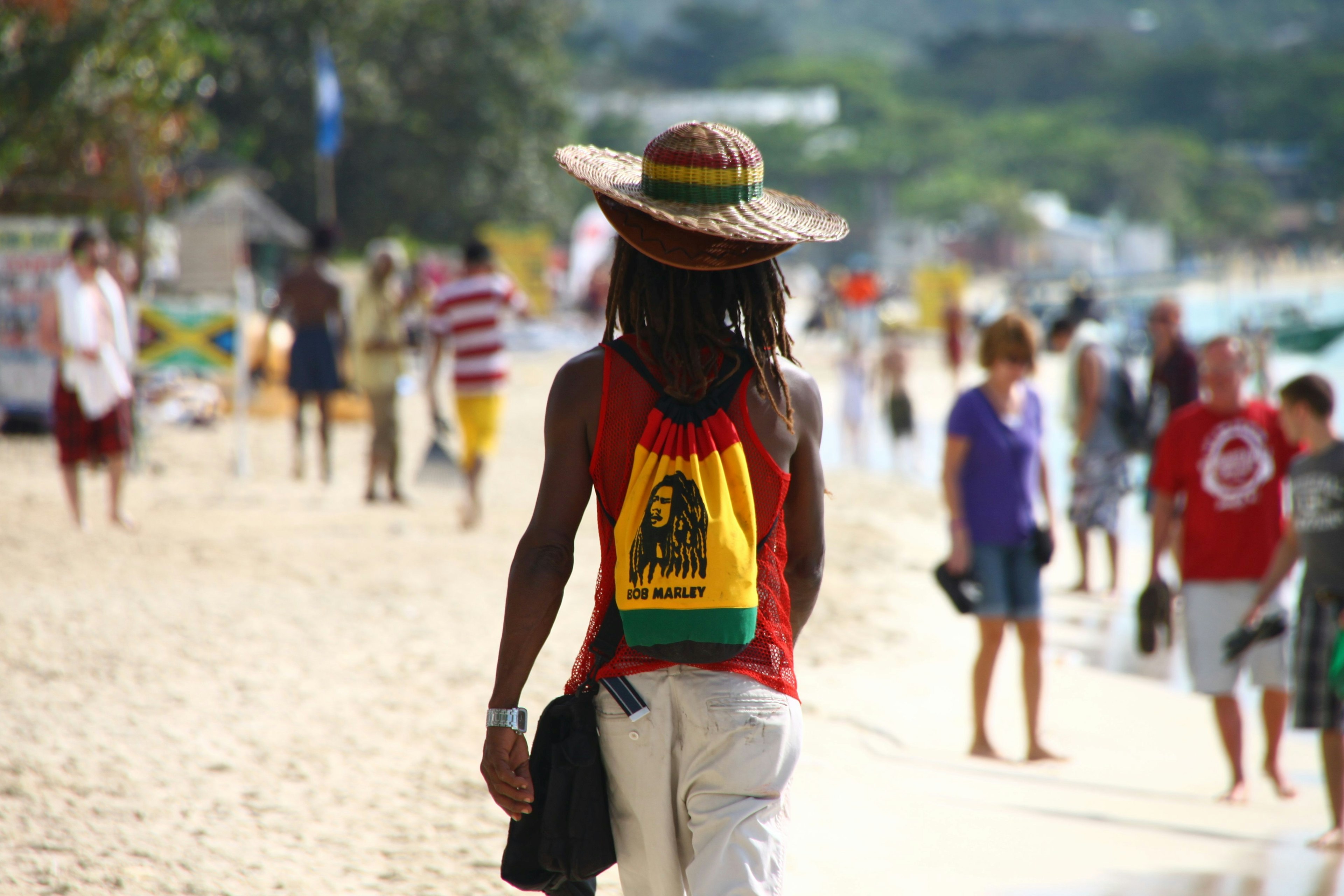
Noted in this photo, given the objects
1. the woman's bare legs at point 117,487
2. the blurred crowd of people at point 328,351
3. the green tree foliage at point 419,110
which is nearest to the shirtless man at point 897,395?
the blurred crowd of people at point 328,351

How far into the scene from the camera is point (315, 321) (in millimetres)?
9531

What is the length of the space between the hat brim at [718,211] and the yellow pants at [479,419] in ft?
18.9

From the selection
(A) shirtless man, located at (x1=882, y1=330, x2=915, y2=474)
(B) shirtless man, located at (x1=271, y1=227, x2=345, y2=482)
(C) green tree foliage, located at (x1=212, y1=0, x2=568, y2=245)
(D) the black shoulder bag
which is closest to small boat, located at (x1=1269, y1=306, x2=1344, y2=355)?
(A) shirtless man, located at (x1=882, y1=330, x2=915, y2=474)

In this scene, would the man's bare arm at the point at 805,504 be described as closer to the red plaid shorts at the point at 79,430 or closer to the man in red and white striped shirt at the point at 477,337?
the man in red and white striped shirt at the point at 477,337

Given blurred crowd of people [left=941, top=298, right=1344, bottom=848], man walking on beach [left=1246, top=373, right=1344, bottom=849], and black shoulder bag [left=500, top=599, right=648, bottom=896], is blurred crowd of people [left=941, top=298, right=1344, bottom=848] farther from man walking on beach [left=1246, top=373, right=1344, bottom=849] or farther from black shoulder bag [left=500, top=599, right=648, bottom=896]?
black shoulder bag [left=500, top=599, right=648, bottom=896]

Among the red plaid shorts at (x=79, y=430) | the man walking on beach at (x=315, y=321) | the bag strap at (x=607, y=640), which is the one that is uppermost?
the man walking on beach at (x=315, y=321)

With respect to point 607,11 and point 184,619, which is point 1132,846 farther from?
point 607,11

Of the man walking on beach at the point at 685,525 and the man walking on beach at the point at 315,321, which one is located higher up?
the man walking on beach at the point at 315,321

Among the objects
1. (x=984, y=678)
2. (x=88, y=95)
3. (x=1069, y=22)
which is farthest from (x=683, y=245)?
(x=1069, y=22)

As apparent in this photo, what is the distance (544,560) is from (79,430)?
19.6 ft

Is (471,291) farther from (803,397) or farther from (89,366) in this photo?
(803,397)

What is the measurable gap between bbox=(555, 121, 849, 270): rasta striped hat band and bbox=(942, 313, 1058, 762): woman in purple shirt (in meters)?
2.87

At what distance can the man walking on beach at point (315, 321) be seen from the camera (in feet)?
31.3

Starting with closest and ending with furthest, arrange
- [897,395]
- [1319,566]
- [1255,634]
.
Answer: [1319,566] → [1255,634] → [897,395]
